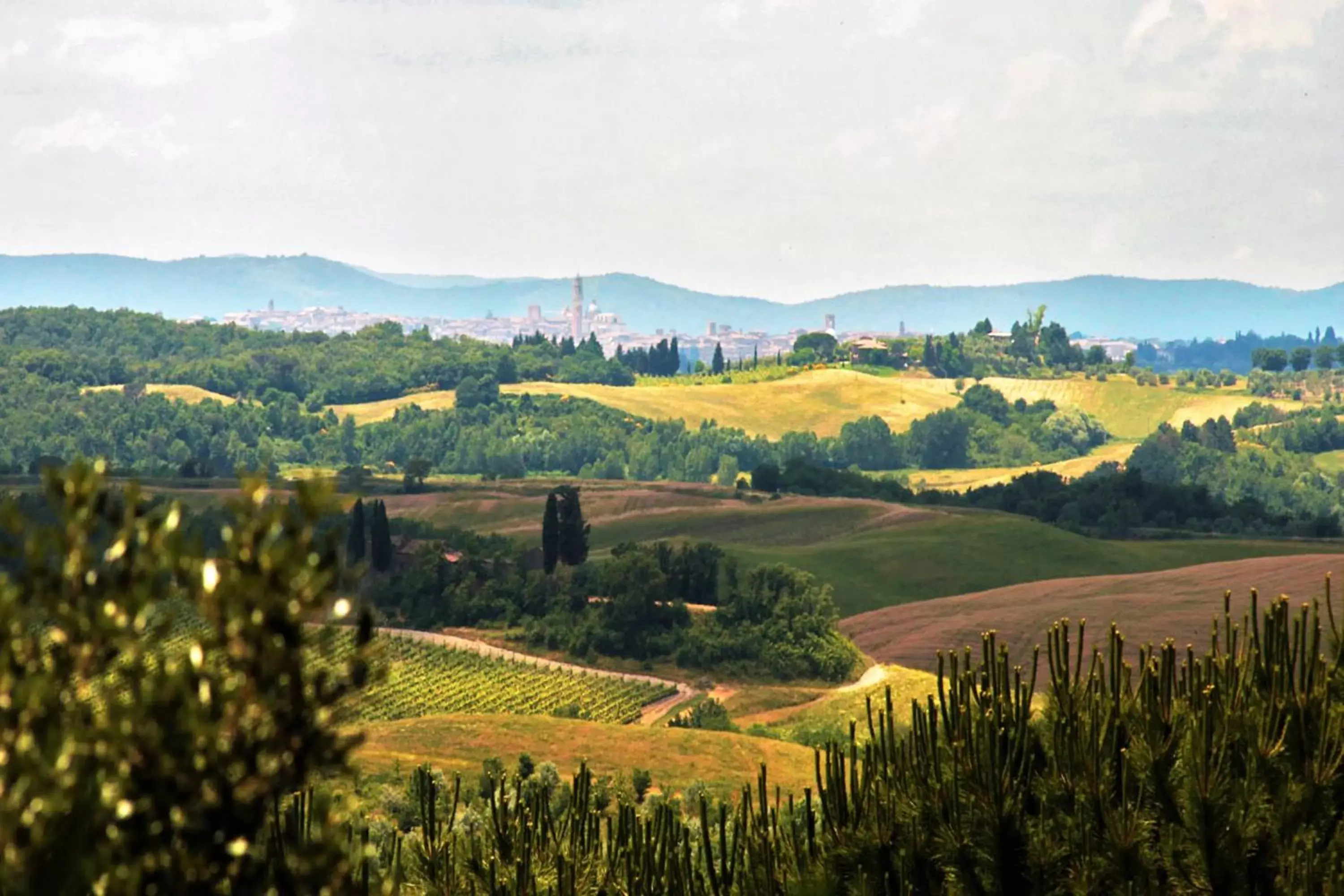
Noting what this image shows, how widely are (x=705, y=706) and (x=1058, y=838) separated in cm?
7529

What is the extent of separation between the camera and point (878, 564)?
5315 inches

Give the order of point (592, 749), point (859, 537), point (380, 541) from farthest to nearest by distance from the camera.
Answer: point (859, 537) < point (380, 541) < point (592, 749)

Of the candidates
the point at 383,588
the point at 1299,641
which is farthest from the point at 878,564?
the point at 1299,641

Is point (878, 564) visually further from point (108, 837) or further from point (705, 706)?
point (108, 837)

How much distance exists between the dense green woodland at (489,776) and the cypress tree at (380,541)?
328 feet

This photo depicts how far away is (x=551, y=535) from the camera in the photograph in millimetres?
125938

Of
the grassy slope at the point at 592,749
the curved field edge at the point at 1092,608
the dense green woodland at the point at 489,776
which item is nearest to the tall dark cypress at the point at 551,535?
the curved field edge at the point at 1092,608

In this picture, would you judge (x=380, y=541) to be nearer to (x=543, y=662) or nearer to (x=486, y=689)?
(x=543, y=662)

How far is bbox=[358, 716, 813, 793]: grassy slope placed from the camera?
6819 centimetres

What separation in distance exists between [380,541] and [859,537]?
4536 cm

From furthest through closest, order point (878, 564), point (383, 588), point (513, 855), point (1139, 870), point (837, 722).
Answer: point (878, 564) → point (383, 588) → point (837, 722) → point (513, 855) → point (1139, 870)

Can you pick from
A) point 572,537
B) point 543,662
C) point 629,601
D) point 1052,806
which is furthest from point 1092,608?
point 1052,806

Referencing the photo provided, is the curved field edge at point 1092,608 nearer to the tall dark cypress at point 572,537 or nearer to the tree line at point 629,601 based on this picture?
the tree line at point 629,601

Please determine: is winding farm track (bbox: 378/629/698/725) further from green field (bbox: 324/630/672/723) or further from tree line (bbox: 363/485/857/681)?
tree line (bbox: 363/485/857/681)
